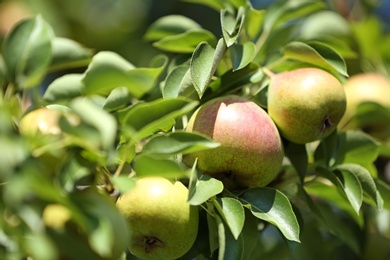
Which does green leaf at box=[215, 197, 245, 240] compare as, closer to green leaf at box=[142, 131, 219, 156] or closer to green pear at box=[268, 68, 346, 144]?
green leaf at box=[142, 131, 219, 156]

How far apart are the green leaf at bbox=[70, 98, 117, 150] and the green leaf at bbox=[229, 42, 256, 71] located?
0.44m

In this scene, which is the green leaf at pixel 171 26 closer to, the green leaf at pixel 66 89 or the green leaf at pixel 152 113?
the green leaf at pixel 66 89

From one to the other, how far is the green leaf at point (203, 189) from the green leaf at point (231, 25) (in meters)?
0.24

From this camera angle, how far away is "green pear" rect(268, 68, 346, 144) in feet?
4.76

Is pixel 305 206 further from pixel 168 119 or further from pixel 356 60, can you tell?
pixel 356 60

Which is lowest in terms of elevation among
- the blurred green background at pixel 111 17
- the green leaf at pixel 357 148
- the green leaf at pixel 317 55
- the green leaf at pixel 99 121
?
the blurred green background at pixel 111 17

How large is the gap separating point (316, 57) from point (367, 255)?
0.67 metres

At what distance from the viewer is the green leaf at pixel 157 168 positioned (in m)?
1.13

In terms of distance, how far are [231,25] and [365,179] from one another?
369 mm

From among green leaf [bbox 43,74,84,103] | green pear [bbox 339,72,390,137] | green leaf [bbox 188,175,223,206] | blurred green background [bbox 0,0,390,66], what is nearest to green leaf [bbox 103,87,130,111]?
green leaf [bbox 43,74,84,103]

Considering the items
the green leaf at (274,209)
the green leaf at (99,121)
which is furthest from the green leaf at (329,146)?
the green leaf at (99,121)

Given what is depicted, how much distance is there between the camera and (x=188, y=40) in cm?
161

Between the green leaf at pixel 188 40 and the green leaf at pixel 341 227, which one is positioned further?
the green leaf at pixel 341 227

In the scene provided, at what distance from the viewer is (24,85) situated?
4.95 ft
